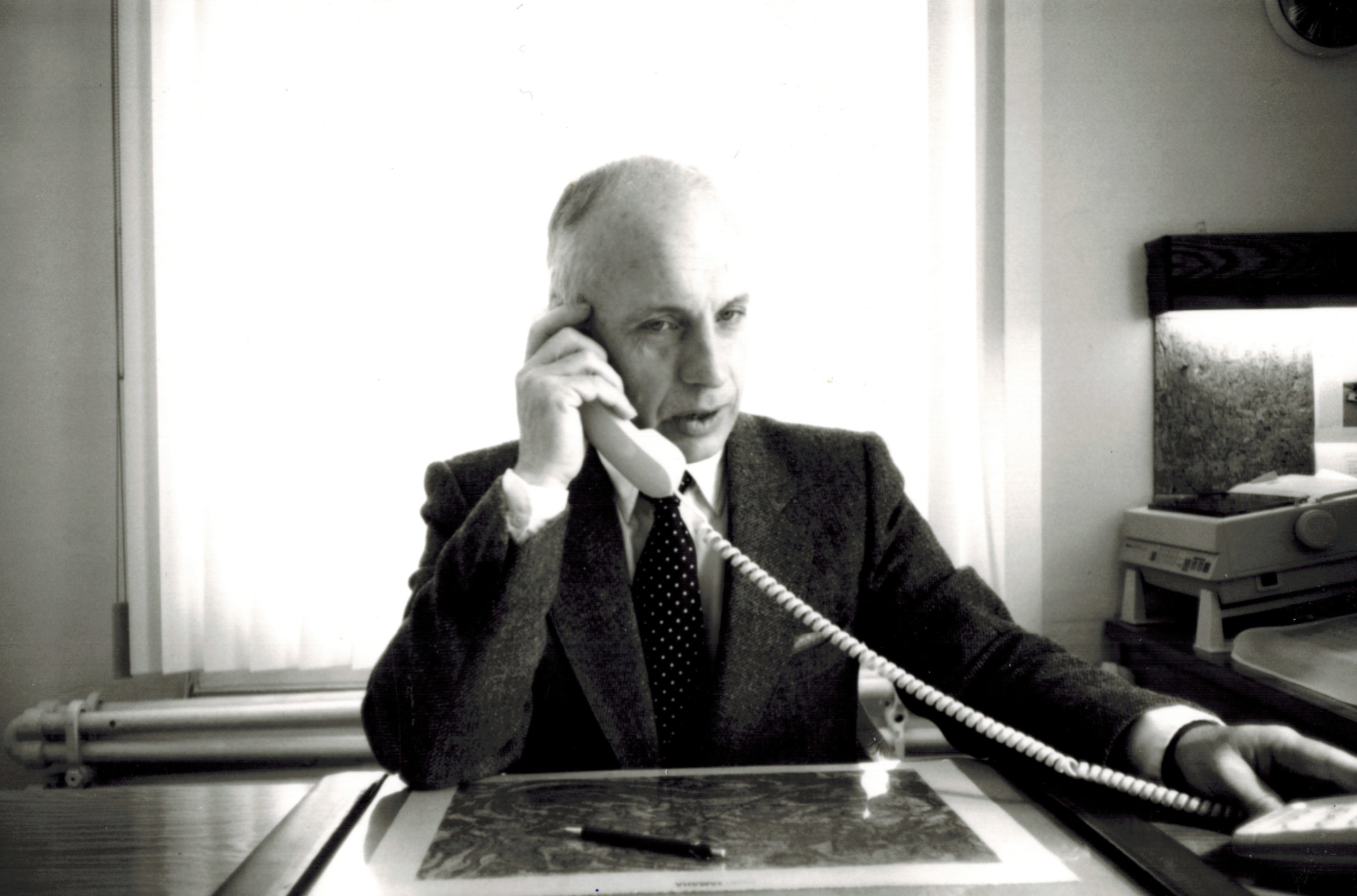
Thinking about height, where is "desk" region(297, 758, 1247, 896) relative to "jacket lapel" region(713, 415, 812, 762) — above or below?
below

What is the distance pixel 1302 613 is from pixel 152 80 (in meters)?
1.54

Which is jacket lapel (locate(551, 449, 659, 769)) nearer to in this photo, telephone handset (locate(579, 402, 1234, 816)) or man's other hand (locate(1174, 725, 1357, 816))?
telephone handset (locate(579, 402, 1234, 816))

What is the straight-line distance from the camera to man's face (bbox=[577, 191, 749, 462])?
0.88 meters

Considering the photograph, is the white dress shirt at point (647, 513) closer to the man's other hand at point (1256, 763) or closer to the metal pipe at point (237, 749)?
the man's other hand at point (1256, 763)

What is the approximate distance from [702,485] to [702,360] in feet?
0.54

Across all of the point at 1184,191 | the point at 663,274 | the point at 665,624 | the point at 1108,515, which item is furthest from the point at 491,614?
the point at 1184,191

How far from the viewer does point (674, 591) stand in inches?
37.3

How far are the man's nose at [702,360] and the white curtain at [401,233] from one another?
0.59ft

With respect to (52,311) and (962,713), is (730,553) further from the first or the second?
(52,311)

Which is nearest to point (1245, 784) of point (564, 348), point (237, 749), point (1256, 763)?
point (1256, 763)

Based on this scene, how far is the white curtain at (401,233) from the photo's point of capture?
1023 millimetres

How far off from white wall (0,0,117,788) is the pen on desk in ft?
2.46

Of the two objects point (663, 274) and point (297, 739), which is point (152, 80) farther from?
point (297, 739)

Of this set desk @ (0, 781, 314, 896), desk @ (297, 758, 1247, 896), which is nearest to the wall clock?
desk @ (297, 758, 1247, 896)
